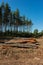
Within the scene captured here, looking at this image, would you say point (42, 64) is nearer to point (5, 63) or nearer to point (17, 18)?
point (5, 63)

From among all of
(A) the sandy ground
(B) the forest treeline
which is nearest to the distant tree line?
(B) the forest treeline

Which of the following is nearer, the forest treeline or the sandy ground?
the sandy ground

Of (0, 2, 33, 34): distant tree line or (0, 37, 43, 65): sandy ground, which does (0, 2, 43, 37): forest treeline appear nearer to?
(0, 2, 33, 34): distant tree line

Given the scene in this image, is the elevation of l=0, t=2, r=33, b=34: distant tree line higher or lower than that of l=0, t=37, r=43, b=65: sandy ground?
higher

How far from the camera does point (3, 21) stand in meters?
43.8

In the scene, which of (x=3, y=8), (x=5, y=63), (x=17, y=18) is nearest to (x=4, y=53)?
(x=5, y=63)

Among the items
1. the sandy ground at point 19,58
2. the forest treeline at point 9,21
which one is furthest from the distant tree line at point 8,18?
the sandy ground at point 19,58

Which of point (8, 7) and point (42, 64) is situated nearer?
point (42, 64)

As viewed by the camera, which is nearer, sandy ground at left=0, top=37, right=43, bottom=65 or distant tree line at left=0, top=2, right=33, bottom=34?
sandy ground at left=0, top=37, right=43, bottom=65

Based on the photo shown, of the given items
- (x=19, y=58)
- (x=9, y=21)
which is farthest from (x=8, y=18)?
(x=19, y=58)

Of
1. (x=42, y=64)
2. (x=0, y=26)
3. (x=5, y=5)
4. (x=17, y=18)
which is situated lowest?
(x=42, y=64)

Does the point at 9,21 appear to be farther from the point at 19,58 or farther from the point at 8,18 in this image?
the point at 19,58

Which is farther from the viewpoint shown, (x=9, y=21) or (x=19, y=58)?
(x=9, y=21)

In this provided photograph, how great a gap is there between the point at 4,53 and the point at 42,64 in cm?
287
